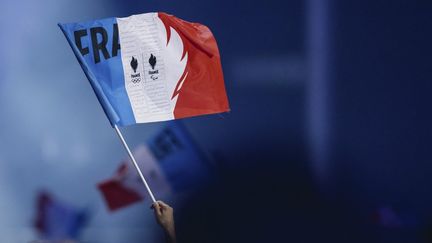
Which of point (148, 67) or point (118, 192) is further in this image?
point (118, 192)

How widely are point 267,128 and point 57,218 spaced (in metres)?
1.46

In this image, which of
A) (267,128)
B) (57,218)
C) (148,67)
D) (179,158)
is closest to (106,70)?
(148,67)

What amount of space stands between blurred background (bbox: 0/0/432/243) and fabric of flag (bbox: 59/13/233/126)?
3.19 feet

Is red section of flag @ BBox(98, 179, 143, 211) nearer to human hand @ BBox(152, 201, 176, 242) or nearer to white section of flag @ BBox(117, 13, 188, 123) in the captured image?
white section of flag @ BBox(117, 13, 188, 123)

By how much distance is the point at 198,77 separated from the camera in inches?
154

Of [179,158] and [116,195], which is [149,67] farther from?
[116,195]

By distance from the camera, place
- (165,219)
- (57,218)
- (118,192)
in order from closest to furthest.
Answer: (165,219) → (118,192) → (57,218)

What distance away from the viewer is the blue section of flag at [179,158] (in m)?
4.90

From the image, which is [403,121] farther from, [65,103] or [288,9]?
[65,103]

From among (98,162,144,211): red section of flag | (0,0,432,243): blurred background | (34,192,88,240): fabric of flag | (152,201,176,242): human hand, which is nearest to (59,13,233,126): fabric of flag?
(152,201,176,242): human hand

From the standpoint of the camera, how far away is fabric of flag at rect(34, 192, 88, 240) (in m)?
5.03

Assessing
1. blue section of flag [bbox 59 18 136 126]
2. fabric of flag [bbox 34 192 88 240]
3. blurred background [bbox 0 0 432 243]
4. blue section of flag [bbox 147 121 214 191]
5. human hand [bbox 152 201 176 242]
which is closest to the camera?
human hand [bbox 152 201 176 242]

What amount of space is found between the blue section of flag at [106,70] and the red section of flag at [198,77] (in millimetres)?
249

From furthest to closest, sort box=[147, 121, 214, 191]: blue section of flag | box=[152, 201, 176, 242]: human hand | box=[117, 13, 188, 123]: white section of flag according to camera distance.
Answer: box=[147, 121, 214, 191]: blue section of flag → box=[117, 13, 188, 123]: white section of flag → box=[152, 201, 176, 242]: human hand
